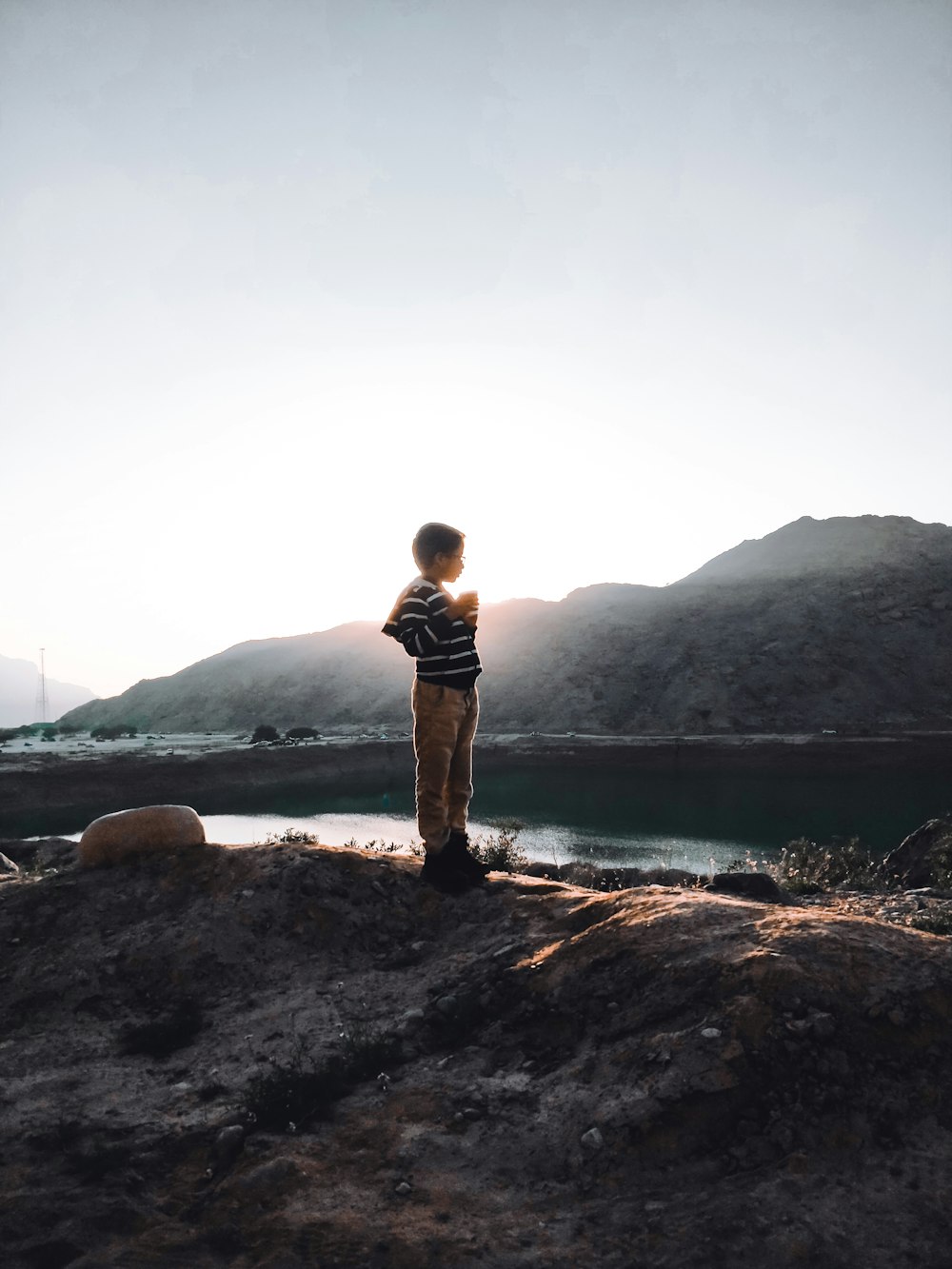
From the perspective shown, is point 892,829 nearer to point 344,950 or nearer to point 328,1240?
point 344,950

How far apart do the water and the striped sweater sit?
14881mm

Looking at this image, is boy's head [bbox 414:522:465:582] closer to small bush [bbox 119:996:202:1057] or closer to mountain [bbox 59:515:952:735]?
small bush [bbox 119:996:202:1057]

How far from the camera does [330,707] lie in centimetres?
8581

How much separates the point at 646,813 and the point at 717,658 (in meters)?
36.9

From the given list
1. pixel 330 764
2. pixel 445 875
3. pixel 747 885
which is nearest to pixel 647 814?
pixel 330 764

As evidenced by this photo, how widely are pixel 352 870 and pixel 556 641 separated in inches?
2818

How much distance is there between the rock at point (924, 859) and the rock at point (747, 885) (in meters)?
5.38

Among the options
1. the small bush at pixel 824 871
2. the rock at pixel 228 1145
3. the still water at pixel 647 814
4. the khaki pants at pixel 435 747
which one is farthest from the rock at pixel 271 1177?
the still water at pixel 647 814

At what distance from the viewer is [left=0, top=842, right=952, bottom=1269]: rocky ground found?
9.12ft

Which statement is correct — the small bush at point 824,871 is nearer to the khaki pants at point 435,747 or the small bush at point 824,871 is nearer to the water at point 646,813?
the water at point 646,813

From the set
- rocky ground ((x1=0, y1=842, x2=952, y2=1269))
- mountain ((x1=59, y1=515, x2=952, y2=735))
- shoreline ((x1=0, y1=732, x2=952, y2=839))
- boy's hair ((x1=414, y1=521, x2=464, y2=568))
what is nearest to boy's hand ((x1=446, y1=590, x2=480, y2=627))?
boy's hair ((x1=414, y1=521, x2=464, y2=568))

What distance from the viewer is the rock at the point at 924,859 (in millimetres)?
11453

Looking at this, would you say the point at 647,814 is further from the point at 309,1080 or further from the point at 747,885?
the point at 309,1080

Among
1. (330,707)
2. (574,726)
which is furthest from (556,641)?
(330,707)
